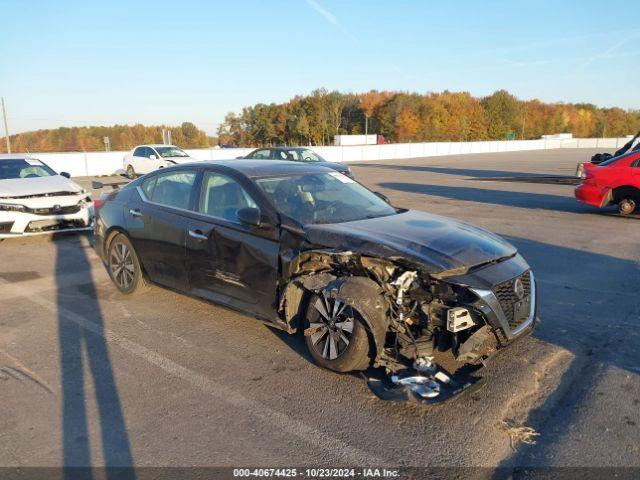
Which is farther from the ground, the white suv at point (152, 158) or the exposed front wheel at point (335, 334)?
the white suv at point (152, 158)

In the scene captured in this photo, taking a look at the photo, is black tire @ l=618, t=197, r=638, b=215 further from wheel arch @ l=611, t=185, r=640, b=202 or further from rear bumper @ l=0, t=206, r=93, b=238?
rear bumper @ l=0, t=206, r=93, b=238

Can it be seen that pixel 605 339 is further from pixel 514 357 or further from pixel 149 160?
pixel 149 160

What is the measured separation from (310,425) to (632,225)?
1019cm

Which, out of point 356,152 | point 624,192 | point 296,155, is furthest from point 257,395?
point 356,152

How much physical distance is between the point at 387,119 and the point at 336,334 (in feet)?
295

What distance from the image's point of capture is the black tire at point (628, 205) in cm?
1159

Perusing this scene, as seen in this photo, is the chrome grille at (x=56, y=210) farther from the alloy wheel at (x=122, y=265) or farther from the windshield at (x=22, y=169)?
the alloy wheel at (x=122, y=265)

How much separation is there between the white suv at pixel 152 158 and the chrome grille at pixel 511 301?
68.8 feet

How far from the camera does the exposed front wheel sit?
3.82 metres

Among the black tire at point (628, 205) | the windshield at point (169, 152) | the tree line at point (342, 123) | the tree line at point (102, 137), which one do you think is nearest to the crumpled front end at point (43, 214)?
the black tire at point (628, 205)

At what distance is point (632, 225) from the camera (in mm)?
10852

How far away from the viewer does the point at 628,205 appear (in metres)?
11.6

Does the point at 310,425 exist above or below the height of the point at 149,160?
below

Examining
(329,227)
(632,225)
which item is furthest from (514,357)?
(632,225)
